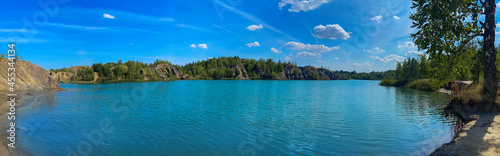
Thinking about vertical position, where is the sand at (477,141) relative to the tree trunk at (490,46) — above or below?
below

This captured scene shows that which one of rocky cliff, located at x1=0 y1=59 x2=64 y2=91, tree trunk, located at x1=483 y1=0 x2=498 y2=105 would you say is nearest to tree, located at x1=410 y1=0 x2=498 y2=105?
tree trunk, located at x1=483 y1=0 x2=498 y2=105

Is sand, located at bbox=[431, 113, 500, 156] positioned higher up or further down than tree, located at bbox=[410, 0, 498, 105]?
further down

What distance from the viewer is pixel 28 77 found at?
1815 inches

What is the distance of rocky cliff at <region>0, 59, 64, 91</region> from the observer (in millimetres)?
35844

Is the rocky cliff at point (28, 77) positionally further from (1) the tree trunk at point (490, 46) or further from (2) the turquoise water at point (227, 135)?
(1) the tree trunk at point (490, 46)

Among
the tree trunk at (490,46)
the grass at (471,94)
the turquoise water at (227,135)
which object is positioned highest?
the tree trunk at (490,46)

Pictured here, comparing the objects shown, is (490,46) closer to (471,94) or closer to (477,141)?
(471,94)

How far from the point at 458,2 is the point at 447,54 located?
161 inches

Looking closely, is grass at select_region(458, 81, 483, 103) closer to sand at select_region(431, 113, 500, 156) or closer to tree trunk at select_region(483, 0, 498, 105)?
tree trunk at select_region(483, 0, 498, 105)

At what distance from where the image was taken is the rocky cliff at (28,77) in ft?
118

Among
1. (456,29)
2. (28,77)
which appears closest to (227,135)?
(456,29)

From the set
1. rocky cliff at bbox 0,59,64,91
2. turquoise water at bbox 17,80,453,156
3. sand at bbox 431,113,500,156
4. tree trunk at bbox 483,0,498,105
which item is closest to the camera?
sand at bbox 431,113,500,156

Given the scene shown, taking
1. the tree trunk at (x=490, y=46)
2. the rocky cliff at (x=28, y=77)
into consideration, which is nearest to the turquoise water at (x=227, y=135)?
the tree trunk at (x=490, y=46)

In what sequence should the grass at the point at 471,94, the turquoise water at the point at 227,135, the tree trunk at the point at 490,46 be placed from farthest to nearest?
1. the grass at the point at 471,94
2. the tree trunk at the point at 490,46
3. the turquoise water at the point at 227,135
